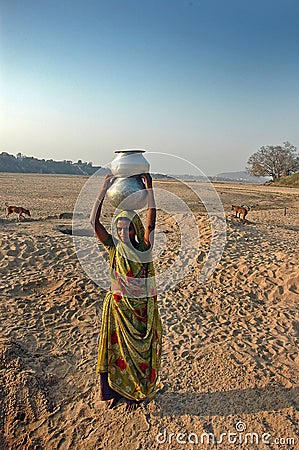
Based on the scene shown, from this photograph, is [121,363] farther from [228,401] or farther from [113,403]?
[228,401]

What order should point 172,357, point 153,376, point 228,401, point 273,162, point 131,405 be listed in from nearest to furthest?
point 153,376, point 131,405, point 228,401, point 172,357, point 273,162

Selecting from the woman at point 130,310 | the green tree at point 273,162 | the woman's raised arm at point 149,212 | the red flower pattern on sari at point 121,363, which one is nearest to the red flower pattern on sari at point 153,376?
the woman at point 130,310

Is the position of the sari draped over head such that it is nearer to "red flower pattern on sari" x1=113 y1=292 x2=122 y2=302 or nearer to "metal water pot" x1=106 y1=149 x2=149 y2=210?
"red flower pattern on sari" x1=113 y1=292 x2=122 y2=302

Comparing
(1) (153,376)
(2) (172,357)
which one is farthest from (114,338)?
(2) (172,357)

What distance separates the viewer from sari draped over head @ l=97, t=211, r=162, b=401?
298 cm

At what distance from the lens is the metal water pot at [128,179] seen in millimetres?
2715

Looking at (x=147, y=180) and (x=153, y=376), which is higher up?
(x=147, y=180)

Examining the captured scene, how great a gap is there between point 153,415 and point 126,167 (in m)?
2.29

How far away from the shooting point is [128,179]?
9.07 ft

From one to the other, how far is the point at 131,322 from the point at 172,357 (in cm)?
157

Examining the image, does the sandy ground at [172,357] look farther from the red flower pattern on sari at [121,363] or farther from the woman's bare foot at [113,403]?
the red flower pattern on sari at [121,363]

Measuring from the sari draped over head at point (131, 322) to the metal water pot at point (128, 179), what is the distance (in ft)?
0.56

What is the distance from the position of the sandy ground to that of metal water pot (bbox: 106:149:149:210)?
1985mm

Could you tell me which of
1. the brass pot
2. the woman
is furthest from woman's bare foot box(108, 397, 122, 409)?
the brass pot
